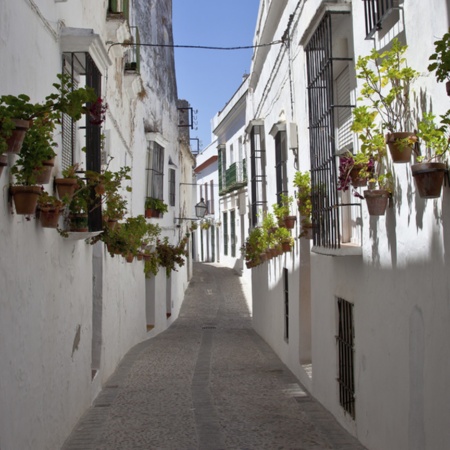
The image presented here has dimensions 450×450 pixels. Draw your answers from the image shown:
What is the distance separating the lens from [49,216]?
5488 millimetres

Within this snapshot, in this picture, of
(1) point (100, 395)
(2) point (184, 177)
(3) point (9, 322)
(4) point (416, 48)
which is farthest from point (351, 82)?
(2) point (184, 177)

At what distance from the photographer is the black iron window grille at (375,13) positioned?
5.18m

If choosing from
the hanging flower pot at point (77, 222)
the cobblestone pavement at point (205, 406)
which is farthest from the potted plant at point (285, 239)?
the hanging flower pot at point (77, 222)

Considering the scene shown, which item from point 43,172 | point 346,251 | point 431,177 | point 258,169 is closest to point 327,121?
point 346,251

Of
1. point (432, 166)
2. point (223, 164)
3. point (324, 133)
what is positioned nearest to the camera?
point (432, 166)

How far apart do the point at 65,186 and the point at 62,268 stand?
99 centimetres

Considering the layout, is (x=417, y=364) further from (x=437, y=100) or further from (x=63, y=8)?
(x=63, y=8)

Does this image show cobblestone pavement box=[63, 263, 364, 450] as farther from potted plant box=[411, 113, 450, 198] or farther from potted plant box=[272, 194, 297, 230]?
potted plant box=[411, 113, 450, 198]

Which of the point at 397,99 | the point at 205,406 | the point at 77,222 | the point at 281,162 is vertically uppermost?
the point at 281,162

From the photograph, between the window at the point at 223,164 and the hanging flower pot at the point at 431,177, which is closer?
the hanging flower pot at the point at 431,177

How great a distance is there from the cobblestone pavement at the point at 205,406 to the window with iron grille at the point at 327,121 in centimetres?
197

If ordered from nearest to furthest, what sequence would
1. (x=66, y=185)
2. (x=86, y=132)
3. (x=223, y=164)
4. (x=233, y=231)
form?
(x=66, y=185)
(x=86, y=132)
(x=223, y=164)
(x=233, y=231)

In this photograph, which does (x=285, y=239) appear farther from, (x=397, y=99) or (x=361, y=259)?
(x=397, y=99)

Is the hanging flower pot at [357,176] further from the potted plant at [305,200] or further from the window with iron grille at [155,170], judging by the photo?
the window with iron grille at [155,170]
